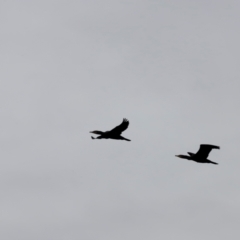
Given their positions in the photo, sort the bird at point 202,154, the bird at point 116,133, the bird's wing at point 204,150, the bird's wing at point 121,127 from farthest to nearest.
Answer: the bird at point 202,154, the bird's wing at point 204,150, the bird at point 116,133, the bird's wing at point 121,127

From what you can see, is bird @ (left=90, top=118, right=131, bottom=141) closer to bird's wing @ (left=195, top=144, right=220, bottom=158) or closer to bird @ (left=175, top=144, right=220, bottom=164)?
bird @ (left=175, top=144, right=220, bottom=164)

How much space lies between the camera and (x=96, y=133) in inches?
3765

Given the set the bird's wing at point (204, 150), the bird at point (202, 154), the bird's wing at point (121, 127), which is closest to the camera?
the bird's wing at point (121, 127)

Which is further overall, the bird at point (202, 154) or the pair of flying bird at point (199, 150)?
the bird at point (202, 154)

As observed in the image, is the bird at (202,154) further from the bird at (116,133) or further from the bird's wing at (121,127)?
the bird's wing at (121,127)

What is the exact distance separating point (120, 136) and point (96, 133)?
13.1ft

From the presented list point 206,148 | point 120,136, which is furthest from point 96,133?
point 206,148

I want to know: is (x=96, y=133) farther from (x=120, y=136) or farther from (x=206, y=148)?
(x=206, y=148)

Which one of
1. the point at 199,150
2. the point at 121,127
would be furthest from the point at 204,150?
the point at 121,127

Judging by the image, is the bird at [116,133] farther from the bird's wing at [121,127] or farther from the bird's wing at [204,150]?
the bird's wing at [204,150]

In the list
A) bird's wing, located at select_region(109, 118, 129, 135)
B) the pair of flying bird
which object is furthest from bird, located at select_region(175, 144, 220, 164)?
bird's wing, located at select_region(109, 118, 129, 135)

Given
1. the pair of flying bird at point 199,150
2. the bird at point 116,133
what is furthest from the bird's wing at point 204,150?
the bird at point 116,133

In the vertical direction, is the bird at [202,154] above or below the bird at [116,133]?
below

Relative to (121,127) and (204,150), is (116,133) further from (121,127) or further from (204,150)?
(204,150)
